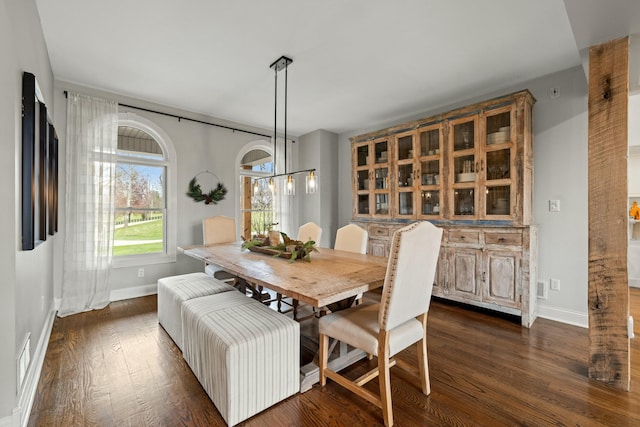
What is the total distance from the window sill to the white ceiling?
208cm

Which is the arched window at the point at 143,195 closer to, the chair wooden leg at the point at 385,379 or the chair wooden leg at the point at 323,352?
the chair wooden leg at the point at 323,352

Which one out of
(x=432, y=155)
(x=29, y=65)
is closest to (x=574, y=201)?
(x=432, y=155)

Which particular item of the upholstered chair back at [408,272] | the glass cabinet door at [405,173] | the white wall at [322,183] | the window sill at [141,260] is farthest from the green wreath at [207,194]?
the upholstered chair back at [408,272]

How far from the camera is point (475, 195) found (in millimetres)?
3164

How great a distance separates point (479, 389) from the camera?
185 cm


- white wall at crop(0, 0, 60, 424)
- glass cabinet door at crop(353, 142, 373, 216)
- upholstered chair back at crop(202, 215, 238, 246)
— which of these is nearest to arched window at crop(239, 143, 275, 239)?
upholstered chair back at crop(202, 215, 238, 246)

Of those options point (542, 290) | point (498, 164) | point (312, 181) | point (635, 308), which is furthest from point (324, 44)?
point (635, 308)

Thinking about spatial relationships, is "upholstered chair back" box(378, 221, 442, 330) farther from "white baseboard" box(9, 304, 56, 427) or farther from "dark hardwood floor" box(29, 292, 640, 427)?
"white baseboard" box(9, 304, 56, 427)

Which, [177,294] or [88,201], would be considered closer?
[177,294]

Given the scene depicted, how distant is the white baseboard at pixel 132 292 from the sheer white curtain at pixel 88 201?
21cm

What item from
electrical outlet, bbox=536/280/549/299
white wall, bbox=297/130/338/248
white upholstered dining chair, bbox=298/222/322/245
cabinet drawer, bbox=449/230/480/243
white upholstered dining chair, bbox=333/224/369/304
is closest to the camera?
white upholstered dining chair, bbox=333/224/369/304

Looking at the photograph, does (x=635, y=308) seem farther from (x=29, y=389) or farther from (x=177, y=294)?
(x=29, y=389)

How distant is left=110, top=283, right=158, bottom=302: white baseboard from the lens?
3.58m

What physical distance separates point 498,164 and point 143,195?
14.4 feet
